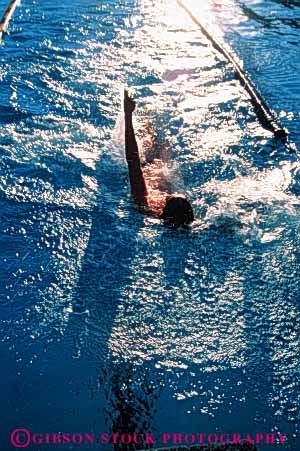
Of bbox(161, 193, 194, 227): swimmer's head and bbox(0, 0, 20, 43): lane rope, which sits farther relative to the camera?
bbox(0, 0, 20, 43): lane rope

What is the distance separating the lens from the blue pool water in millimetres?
4078

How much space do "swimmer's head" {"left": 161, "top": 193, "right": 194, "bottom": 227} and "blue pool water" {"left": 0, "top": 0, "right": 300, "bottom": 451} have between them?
17 cm

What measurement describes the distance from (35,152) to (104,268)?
2862mm

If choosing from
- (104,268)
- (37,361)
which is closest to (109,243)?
(104,268)

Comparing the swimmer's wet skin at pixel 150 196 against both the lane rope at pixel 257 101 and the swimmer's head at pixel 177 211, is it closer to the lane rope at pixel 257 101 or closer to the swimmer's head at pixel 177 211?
the swimmer's head at pixel 177 211

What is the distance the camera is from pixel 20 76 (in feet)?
31.8

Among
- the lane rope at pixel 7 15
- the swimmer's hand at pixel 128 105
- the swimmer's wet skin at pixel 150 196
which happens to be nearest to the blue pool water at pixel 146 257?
the swimmer's wet skin at pixel 150 196

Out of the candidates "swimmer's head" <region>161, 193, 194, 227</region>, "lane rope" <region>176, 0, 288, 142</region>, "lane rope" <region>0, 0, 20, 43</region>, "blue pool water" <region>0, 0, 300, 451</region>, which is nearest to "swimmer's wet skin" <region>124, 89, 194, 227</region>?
"swimmer's head" <region>161, 193, 194, 227</region>

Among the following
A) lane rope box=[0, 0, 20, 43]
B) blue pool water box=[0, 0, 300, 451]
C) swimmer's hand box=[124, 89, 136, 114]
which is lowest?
blue pool water box=[0, 0, 300, 451]

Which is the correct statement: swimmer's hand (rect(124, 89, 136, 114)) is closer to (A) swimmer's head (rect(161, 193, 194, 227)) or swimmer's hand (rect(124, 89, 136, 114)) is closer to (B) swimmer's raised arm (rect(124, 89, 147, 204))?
(B) swimmer's raised arm (rect(124, 89, 147, 204))

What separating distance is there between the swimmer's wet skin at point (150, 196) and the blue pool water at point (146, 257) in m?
0.16

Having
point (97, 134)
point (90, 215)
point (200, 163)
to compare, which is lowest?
point (90, 215)

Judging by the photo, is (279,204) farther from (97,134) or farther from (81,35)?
(81,35)

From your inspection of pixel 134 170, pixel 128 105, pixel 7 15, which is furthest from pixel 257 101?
pixel 7 15
